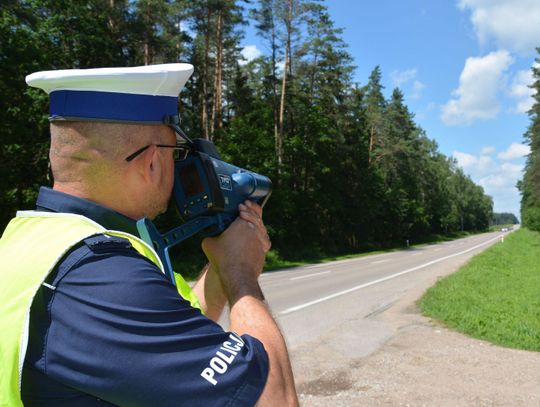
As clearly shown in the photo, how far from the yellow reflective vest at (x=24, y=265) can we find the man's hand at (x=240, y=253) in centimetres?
27

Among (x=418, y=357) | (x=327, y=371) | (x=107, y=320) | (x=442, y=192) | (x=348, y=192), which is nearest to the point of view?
(x=107, y=320)

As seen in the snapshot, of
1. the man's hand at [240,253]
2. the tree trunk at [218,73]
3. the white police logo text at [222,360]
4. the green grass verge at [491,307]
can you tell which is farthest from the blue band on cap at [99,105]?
the tree trunk at [218,73]

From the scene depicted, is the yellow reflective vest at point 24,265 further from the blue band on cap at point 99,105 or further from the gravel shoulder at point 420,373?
the gravel shoulder at point 420,373

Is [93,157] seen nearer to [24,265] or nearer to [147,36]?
[24,265]

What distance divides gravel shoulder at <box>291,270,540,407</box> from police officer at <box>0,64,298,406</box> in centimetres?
368

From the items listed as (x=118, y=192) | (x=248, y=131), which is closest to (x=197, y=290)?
(x=118, y=192)

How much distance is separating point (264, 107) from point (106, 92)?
31450 millimetres

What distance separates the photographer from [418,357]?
18.9 feet

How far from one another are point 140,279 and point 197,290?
2.89 ft

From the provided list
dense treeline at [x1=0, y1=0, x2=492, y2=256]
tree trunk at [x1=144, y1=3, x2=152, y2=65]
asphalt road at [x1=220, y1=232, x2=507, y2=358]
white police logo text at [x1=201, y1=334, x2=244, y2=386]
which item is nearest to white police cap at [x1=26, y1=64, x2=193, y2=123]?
white police logo text at [x1=201, y1=334, x2=244, y2=386]

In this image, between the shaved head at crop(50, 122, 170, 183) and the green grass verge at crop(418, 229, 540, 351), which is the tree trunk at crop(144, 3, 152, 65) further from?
the shaved head at crop(50, 122, 170, 183)

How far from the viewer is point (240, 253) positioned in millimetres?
1419

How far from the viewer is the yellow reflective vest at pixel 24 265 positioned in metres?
0.94

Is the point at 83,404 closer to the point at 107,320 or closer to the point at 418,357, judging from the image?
the point at 107,320
